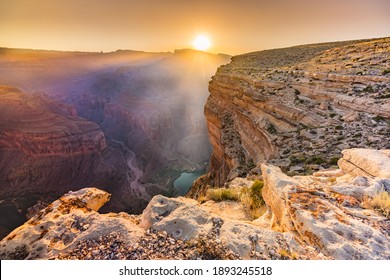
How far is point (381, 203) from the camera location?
3.28 m

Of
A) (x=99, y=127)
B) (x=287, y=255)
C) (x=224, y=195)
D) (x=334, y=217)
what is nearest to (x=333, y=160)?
(x=224, y=195)

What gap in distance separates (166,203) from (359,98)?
32.2ft

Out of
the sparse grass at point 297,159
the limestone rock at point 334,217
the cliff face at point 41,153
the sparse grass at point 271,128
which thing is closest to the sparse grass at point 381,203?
the limestone rock at point 334,217

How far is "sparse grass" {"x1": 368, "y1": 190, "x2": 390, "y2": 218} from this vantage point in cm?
320

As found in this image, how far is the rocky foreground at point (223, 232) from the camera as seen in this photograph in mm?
2703

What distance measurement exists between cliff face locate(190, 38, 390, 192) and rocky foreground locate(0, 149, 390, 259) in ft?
11.7

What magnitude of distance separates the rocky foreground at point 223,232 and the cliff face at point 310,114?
3577 mm

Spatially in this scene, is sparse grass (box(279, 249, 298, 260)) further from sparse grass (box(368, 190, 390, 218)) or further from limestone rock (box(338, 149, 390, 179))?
limestone rock (box(338, 149, 390, 179))

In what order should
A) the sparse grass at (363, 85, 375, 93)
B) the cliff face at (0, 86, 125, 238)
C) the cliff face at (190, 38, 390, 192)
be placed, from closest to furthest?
the cliff face at (190, 38, 390, 192), the sparse grass at (363, 85, 375, 93), the cliff face at (0, 86, 125, 238)

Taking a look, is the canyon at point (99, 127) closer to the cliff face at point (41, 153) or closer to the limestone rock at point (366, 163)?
the cliff face at point (41, 153)

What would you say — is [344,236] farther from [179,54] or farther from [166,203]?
[179,54]

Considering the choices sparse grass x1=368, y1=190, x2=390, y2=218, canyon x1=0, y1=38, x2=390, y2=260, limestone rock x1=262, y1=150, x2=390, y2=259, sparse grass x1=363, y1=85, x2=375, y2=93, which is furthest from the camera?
sparse grass x1=363, y1=85, x2=375, y2=93

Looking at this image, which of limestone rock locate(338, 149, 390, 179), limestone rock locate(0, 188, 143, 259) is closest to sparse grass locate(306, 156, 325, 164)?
limestone rock locate(338, 149, 390, 179)

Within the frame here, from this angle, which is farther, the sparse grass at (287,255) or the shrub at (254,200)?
the shrub at (254,200)
